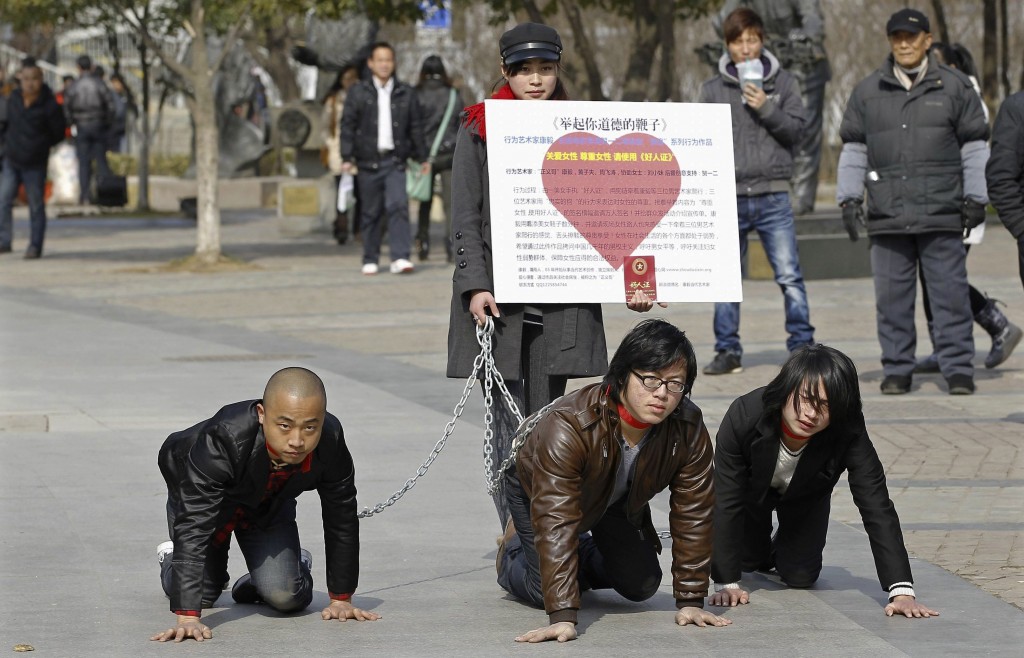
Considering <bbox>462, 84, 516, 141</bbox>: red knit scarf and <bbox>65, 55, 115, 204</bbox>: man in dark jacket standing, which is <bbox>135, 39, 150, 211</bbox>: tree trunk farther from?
<bbox>462, 84, 516, 141</bbox>: red knit scarf

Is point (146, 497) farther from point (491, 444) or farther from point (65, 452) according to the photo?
point (491, 444)

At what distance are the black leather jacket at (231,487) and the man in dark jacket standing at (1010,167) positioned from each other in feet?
12.9

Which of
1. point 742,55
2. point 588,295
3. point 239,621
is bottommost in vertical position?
point 239,621

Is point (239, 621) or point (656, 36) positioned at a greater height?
point (656, 36)

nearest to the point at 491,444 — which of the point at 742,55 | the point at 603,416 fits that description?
the point at 603,416

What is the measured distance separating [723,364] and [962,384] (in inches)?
53.2

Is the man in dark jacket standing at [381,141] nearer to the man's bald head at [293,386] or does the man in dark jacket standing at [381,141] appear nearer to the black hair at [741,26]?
the black hair at [741,26]

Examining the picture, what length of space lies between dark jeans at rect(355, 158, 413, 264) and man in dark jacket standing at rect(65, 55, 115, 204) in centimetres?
1250

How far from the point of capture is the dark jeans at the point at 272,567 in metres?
5.17

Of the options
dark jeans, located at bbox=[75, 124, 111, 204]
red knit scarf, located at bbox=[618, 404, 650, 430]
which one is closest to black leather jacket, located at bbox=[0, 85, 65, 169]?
dark jeans, located at bbox=[75, 124, 111, 204]

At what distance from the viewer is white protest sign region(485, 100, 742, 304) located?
5656mm

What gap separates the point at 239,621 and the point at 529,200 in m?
1.58

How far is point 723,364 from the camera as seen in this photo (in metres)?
10.1

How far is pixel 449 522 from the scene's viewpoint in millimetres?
6559
